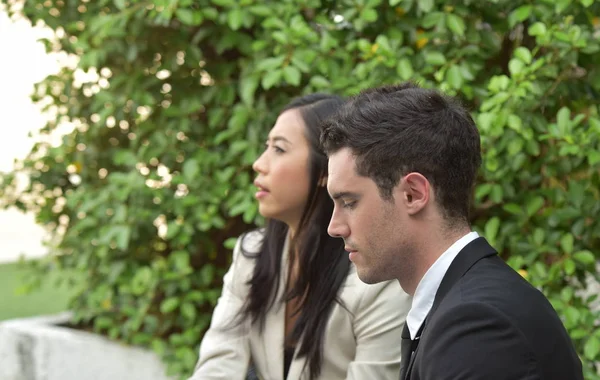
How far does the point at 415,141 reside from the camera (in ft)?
5.68

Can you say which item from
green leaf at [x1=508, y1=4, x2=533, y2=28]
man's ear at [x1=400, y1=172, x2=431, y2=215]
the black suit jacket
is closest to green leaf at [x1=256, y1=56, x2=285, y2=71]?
green leaf at [x1=508, y1=4, x2=533, y2=28]

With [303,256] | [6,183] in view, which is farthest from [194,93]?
[303,256]

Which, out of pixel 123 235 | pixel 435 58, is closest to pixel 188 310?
pixel 123 235

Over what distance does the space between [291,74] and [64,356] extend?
211cm

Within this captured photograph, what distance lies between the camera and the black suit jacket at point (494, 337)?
1.46 m

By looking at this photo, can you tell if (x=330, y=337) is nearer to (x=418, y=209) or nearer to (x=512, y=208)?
(x=512, y=208)

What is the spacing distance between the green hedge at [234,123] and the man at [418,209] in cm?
108

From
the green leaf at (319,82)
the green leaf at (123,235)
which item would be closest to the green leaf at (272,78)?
the green leaf at (319,82)

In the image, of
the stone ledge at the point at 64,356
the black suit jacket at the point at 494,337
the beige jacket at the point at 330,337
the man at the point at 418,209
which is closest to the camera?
the black suit jacket at the point at 494,337

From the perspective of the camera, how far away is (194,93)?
3934 mm

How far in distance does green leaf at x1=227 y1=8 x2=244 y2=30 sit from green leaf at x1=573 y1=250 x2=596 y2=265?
150 centimetres

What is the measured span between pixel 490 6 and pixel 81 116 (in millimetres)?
2091

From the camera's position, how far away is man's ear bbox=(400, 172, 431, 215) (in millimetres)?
1708

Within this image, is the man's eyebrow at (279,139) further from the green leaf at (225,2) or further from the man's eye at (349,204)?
the man's eye at (349,204)
